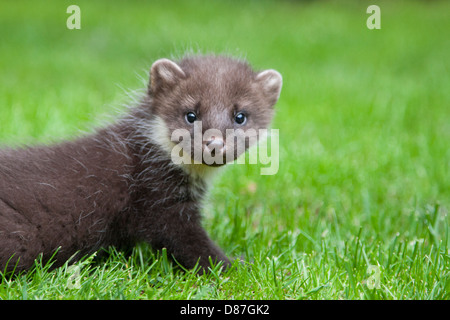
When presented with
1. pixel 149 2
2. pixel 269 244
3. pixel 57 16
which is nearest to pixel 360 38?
pixel 149 2

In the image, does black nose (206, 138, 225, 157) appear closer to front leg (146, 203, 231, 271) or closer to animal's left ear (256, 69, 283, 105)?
front leg (146, 203, 231, 271)

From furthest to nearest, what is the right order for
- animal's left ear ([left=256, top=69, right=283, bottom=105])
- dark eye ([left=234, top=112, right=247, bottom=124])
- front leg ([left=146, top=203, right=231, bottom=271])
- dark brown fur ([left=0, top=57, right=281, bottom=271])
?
animal's left ear ([left=256, top=69, right=283, bottom=105]) < dark eye ([left=234, top=112, right=247, bottom=124]) < front leg ([left=146, top=203, right=231, bottom=271]) < dark brown fur ([left=0, top=57, right=281, bottom=271])

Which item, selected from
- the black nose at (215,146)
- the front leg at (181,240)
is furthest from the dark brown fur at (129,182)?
the black nose at (215,146)

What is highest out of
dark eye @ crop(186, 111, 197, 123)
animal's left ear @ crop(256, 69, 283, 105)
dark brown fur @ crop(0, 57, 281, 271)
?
animal's left ear @ crop(256, 69, 283, 105)

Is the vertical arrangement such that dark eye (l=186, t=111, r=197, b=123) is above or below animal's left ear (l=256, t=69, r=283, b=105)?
below

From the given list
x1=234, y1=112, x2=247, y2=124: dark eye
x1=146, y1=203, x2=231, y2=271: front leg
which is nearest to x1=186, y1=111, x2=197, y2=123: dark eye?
x1=234, y1=112, x2=247, y2=124: dark eye
